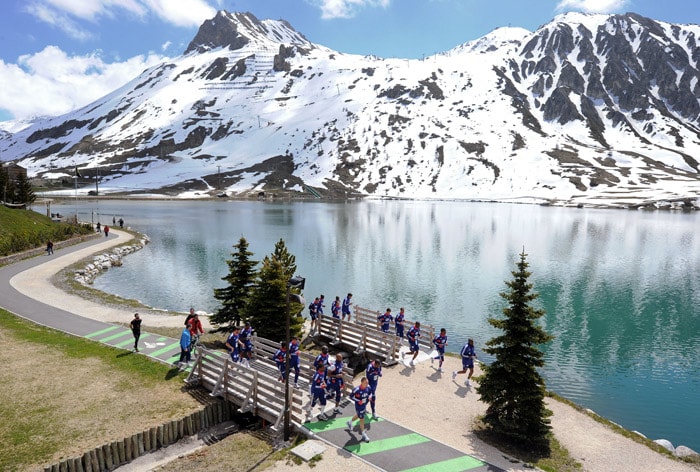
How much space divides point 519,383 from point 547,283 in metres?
37.5

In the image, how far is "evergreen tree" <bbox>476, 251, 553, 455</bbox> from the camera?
16.0 m

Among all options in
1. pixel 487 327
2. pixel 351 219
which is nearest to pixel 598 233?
pixel 351 219

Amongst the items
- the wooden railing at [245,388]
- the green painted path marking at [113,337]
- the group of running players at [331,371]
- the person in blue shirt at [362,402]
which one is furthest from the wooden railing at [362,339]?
the green painted path marking at [113,337]

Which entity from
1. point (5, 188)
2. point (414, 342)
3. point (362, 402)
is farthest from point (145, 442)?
point (5, 188)

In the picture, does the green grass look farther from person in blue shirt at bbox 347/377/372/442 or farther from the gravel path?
the gravel path

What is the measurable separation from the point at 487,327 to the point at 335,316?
1427 centimetres

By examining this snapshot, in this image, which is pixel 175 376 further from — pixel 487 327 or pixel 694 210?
pixel 694 210

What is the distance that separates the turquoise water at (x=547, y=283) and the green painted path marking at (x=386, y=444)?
1230 cm

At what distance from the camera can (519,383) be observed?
1628cm

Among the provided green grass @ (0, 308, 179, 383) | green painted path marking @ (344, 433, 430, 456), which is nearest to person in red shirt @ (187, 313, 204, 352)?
green grass @ (0, 308, 179, 383)

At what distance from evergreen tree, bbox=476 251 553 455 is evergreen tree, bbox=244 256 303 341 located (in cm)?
1113

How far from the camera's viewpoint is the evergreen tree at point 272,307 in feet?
79.0

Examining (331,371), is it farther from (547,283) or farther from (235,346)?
(547,283)

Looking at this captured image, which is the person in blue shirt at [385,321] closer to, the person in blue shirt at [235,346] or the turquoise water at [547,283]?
the turquoise water at [547,283]
